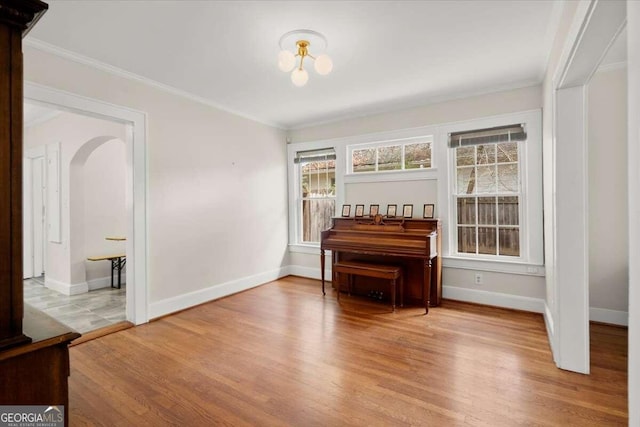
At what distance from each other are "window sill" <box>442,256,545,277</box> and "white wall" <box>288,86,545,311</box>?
0.19ft

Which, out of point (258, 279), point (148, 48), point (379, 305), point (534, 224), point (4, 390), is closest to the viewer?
point (4, 390)

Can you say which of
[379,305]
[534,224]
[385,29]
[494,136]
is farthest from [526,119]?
[379,305]

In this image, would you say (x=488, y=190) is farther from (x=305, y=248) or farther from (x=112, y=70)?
(x=112, y=70)

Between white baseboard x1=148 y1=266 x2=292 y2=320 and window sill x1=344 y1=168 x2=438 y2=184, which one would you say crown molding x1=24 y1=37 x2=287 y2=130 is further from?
white baseboard x1=148 y1=266 x2=292 y2=320

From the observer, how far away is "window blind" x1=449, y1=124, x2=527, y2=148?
364 centimetres

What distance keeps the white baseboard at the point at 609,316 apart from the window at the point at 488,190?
0.88 metres

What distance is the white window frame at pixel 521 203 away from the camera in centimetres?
354

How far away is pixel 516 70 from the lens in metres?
3.30

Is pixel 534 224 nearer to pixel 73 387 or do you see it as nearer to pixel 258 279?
pixel 258 279

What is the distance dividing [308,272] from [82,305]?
314cm

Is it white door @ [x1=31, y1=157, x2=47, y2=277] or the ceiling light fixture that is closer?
the ceiling light fixture

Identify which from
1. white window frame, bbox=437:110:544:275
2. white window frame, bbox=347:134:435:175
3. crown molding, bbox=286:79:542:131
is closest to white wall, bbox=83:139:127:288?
crown molding, bbox=286:79:542:131

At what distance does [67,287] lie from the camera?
14.8 ft

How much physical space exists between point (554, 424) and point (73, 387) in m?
3.10
